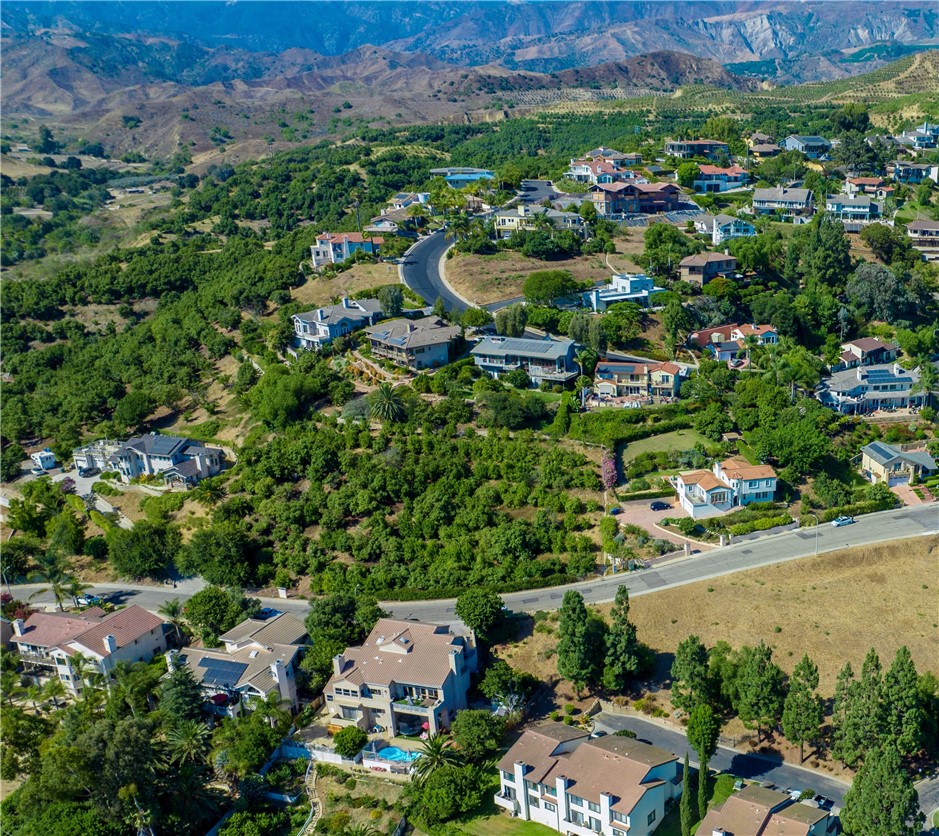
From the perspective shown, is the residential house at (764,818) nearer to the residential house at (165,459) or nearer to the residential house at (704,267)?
the residential house at (165,459)

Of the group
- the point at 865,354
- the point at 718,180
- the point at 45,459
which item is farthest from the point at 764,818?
the point at 718,180

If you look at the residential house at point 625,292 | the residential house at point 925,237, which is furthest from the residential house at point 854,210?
the residential house at point 625,292

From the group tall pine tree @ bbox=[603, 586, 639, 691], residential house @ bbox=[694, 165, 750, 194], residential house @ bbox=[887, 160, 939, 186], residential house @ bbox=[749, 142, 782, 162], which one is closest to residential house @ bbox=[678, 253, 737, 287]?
residential house @ bbox=[694, 165, 750, 194]

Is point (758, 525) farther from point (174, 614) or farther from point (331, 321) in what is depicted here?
point (331, 321)

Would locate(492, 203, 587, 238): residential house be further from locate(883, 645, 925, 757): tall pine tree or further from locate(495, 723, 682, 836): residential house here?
locate(495, 723, 682, 836): residential house

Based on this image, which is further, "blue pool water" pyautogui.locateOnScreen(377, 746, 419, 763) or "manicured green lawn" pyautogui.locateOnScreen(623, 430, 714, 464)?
"manicured green lawn" pyautogui.locateOnScreen(623, 430, 714, 464)
